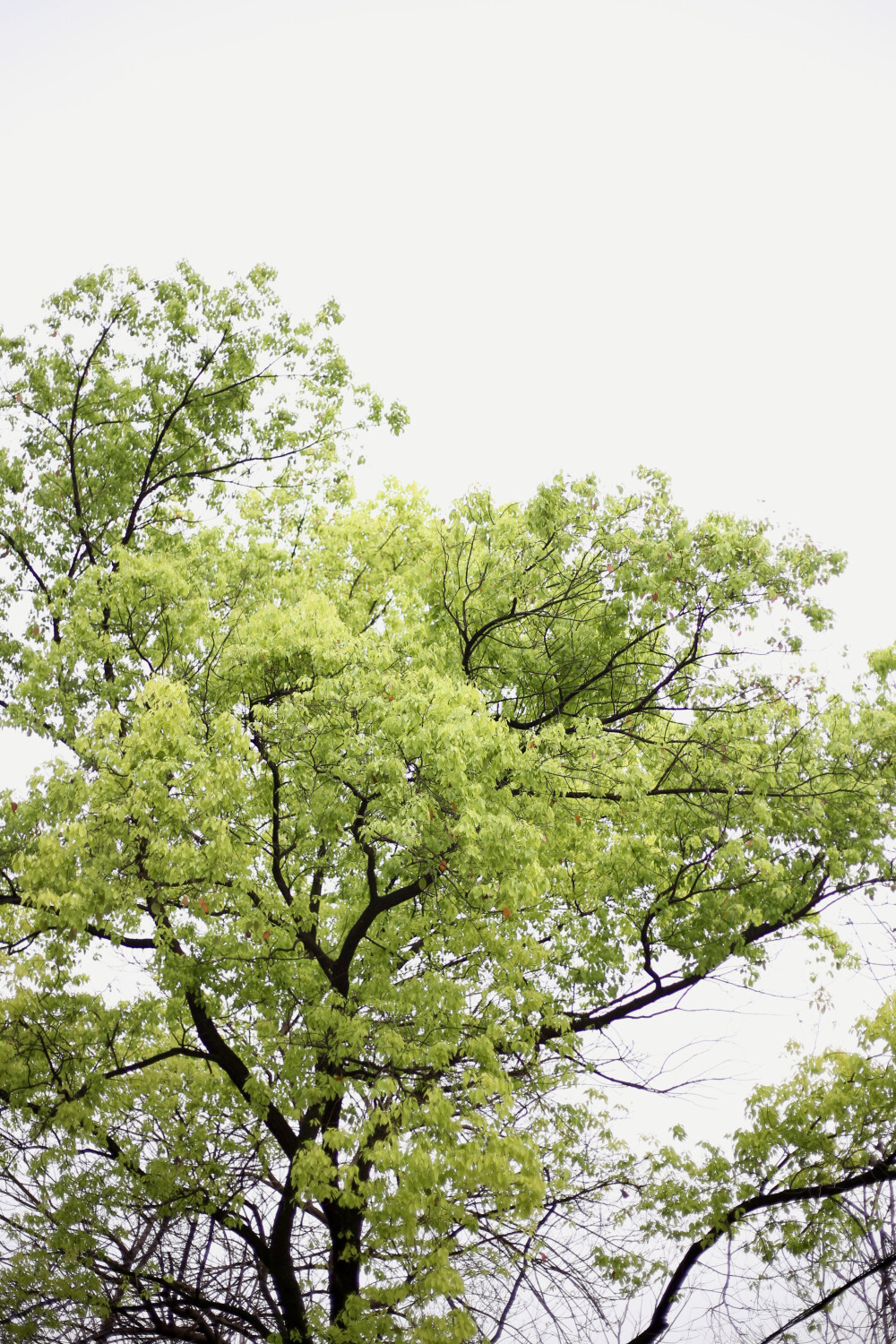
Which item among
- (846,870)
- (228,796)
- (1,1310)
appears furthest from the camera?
(846,870)

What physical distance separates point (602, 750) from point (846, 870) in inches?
186

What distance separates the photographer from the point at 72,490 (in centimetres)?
1334

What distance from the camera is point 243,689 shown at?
10625mm

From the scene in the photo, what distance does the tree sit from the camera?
9.36m

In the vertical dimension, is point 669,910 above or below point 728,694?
below

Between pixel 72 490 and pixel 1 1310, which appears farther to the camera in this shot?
pixel 72 490

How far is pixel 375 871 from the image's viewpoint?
1095cm

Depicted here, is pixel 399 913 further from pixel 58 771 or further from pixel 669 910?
pixel 58 771

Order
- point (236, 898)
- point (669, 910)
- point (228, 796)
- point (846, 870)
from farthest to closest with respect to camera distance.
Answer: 1. point (846, 870)
2. point (669, 910)
3. point (236, 898)
4. point (228, 796)

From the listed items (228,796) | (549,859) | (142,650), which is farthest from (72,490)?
(549,859)

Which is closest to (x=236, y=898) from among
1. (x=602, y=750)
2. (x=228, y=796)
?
(x=228, y=796)

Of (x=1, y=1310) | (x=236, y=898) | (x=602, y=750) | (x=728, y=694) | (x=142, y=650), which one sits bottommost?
(x=1, y=1310)

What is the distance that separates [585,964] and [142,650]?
6319 millimetres

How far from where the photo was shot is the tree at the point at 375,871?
30.7ft
